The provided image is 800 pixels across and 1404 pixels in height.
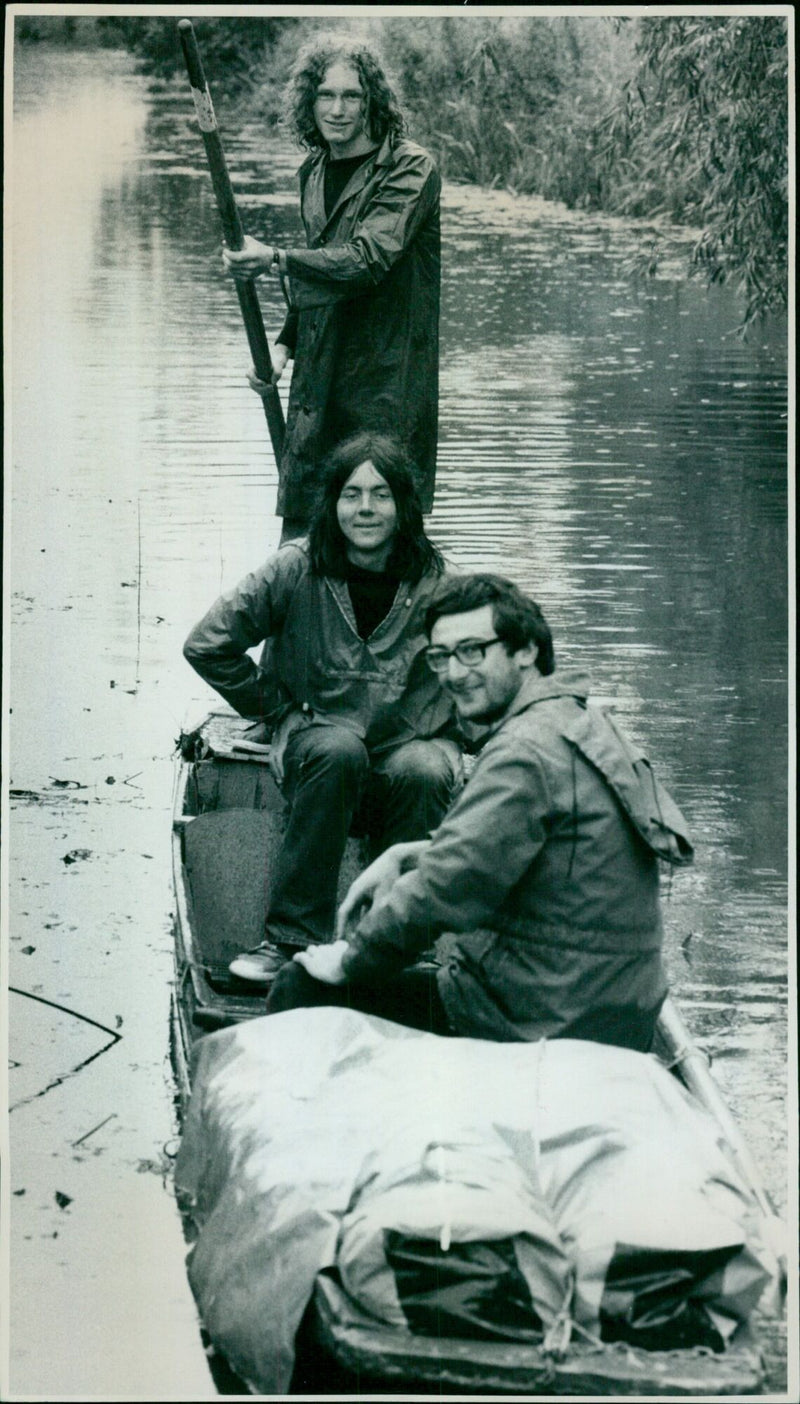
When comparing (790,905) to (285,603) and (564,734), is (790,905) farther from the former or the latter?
(564,734)

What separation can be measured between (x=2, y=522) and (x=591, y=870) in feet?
6.47

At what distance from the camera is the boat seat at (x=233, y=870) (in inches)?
216

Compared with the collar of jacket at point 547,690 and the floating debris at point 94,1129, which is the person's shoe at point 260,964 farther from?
the collar of jacket at point 547,690

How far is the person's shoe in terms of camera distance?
194 inches

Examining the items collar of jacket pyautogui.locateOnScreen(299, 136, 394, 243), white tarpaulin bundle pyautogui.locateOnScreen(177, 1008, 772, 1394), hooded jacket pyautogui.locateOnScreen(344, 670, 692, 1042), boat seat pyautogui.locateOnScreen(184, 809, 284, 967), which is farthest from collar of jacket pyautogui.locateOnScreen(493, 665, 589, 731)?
collar of jacket pyautogui.locateOnScreen(299, 136, 394, 243)

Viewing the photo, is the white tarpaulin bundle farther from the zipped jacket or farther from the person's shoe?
the zipped jacket

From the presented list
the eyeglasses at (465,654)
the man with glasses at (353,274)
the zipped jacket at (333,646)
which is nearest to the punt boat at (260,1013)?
the zipped jacket at (333,646)

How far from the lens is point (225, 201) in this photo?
5.46 meters

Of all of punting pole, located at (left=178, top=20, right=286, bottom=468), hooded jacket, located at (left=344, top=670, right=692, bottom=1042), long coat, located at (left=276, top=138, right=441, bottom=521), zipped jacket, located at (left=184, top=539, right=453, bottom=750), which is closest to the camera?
hooded jacket, located at (left=344, top=670, right=692, bottom=1042)

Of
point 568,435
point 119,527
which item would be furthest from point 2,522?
point 568,435

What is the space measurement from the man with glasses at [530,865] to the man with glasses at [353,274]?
1.73 meters

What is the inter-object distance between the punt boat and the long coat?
72 cm

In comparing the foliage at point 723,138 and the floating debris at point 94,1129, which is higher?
the foliage at point 723,138

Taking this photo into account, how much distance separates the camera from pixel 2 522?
211 inches
